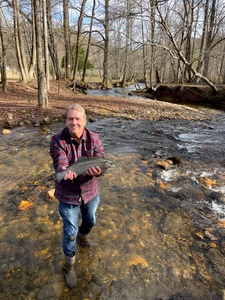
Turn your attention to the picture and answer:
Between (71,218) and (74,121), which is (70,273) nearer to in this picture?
(71,218)

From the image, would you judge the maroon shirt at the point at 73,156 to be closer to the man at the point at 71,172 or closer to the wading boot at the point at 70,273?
the man at the point at 71,172

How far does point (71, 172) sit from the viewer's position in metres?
2.39

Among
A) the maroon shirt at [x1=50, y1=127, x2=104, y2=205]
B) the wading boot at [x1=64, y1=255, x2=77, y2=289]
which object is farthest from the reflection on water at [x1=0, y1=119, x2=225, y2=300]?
the maroon shirt at [x1=50, y1=127, x2=104, y2=205]

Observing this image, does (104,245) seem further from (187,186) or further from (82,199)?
(187,186)

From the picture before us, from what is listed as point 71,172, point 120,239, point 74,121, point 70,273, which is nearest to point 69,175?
point 71,172

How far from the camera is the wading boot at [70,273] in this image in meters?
2.87

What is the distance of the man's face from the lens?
2496 millimetres

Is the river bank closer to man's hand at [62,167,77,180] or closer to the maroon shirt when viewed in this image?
the maroon shirt

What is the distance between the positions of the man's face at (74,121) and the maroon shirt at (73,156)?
0.10 meters

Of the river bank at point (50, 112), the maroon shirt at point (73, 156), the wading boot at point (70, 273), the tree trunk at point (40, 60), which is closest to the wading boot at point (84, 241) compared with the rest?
the wading boot at point (70, 273)

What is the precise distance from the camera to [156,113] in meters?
14.0

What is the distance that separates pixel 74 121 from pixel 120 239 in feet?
7.04

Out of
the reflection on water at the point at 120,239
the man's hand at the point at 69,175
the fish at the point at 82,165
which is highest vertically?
the fish at the point at 82,165

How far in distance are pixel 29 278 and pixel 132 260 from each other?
53.9 inches
